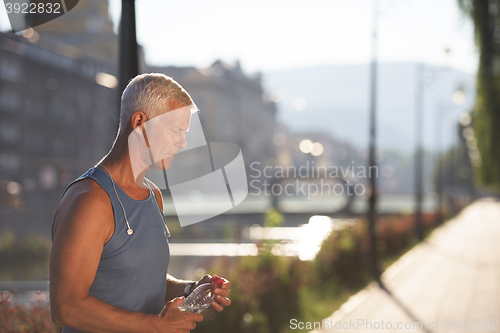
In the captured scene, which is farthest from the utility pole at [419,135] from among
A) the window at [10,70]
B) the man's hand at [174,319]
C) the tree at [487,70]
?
the window at [10,70]

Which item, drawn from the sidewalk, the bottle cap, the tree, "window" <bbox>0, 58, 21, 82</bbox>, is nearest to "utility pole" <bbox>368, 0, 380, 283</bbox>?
the sidewalk

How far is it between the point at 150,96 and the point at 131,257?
23.3 inches

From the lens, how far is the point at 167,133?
1.97 metres

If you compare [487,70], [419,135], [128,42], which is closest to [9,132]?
[419,135]

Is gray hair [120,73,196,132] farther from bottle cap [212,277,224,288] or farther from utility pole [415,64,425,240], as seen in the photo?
utility pole [415,64,425,240]

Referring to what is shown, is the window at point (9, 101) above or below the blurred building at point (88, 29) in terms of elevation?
below

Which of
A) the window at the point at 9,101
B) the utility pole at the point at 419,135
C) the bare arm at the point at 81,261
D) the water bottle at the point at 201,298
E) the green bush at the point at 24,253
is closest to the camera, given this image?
the bare arm at the point at 81,261

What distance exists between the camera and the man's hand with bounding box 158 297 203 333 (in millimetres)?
1890

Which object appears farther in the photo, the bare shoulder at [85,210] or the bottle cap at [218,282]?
the bottle cap at [218,282]

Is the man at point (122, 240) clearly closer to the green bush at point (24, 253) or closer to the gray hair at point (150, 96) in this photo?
the gray hair at point (150, 96)

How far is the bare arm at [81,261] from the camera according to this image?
172 centimetres

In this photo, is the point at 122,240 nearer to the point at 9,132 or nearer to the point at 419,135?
the point at 419,135

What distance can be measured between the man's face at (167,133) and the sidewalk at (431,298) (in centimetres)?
593

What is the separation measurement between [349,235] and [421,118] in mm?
14212
